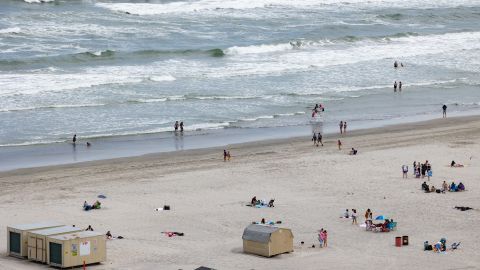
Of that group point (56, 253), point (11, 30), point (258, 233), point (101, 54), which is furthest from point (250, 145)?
point (11, 30)

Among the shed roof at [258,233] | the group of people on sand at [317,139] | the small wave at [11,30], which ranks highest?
the small wave at [11,30]

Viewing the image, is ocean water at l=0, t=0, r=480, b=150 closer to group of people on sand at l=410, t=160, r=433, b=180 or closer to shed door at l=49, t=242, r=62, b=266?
group of people on sand at l=410, t=160, r=433, b=180

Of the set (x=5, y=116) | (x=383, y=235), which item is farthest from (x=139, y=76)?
(x=383, y=235)

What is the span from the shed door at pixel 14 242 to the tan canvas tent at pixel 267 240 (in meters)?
6.79

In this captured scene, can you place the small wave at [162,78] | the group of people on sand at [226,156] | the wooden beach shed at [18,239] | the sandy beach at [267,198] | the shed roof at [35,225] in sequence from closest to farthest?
the wooden beach shed at [18,239] → the shed roof at [35,225] → the sandy beach at [267,198] → the group of people on sand at [226,156] → the small wave at [162,78]

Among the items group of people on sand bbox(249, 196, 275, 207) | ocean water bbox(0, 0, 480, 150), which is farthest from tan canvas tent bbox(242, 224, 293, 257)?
ocean water bbox(0, 0, 480, 150)

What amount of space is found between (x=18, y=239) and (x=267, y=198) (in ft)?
35.3

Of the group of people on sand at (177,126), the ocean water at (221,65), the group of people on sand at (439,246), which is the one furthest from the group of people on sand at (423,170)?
the group of people on sand at (177,126)

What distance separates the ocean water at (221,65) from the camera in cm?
5772

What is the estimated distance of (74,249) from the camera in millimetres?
32469

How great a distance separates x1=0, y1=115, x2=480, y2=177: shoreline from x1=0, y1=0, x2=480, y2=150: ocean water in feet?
5.15

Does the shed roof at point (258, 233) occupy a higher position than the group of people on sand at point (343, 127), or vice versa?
the group of people on sand at point (343, 127)

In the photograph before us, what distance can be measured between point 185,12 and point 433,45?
23.4m

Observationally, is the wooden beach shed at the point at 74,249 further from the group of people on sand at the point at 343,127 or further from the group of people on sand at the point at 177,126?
the group of people on sand at the point at 343,127
